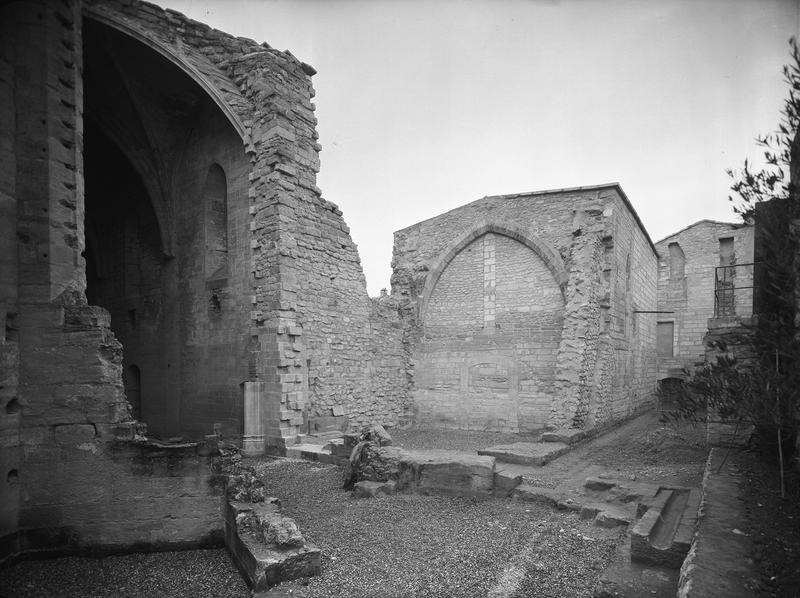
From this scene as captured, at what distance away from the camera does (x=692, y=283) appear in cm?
2281

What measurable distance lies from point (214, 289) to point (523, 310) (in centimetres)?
790

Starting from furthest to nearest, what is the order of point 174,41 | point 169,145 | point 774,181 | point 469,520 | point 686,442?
point 169,145, point 174,41, point 686,442, point 469,520, point 774,181

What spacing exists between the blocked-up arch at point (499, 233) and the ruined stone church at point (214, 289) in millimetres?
63

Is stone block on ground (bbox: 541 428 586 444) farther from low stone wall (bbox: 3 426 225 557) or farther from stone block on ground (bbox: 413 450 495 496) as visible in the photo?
low stone wall (bbox: 3 426 225 557)

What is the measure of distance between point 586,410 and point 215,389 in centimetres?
876

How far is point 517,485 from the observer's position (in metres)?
6.98

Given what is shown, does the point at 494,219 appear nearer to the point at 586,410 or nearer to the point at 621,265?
the point at 621,265

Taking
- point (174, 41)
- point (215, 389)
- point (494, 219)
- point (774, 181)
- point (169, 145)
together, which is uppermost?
point (174, 41)

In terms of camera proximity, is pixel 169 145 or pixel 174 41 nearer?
pixel 174 41

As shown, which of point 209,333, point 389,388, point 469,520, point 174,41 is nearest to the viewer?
point 469,520

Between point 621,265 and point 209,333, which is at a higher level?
point 621,265

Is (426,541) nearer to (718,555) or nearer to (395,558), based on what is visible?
(395,558)

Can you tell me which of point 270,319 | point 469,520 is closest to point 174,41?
point 270,319

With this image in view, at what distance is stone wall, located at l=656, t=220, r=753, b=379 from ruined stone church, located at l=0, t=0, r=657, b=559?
24.7 ft
